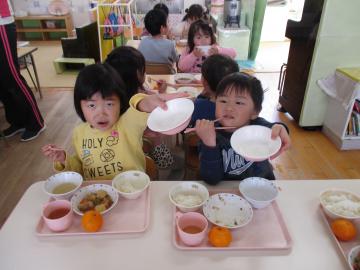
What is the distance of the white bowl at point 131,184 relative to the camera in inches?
36.8

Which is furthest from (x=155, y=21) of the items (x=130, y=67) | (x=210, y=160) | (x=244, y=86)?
(x=210, y=160)

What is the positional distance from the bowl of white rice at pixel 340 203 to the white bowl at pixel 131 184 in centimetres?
56

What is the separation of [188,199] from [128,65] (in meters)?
1.02

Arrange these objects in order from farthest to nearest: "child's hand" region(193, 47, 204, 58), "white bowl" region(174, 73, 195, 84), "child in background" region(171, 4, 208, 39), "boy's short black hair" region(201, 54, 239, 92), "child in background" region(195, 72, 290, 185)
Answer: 1. "child in background" region(171, 4, 208, 39)
2. "child's hand" region(193, 47, 204, 58)
3. "white bowl" region(174, 73, 195, 84)
4. "boy's short black hair" region(201, 54, 239, 92)
5. "child in background" region(195, 72, 290, 185)

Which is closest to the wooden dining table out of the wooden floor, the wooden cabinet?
the wooden floor

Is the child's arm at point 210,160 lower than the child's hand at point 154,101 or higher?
lower

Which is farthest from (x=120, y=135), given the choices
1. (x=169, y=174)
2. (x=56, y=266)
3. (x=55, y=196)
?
(x=169, y=174)

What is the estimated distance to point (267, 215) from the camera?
34.8 inches

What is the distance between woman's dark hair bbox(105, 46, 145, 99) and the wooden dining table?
3.20 feet

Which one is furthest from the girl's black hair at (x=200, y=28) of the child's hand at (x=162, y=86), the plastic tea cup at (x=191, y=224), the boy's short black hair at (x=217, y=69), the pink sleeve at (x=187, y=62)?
the plastic tea cup at (x=191, y=224)

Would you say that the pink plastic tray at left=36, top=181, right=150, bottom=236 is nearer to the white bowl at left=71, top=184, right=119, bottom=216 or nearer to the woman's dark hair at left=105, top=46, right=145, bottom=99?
the white bowl at left=71, top=184, right=119, bottom=216

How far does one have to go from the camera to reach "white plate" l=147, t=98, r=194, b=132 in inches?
35.6

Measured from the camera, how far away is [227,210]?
90 centimetres

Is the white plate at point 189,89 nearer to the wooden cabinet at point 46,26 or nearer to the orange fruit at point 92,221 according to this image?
the orange fruit at point 92,221
